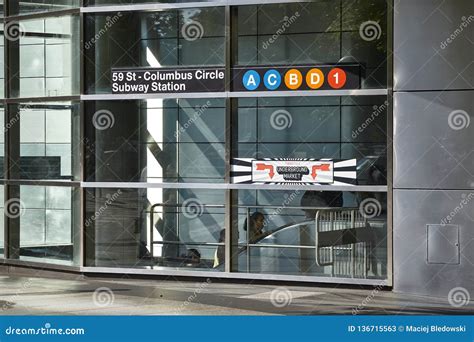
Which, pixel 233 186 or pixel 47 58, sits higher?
pixel 47 58

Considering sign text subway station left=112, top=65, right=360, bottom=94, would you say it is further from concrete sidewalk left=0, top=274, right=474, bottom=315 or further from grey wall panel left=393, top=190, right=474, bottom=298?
concrete sidewalk left=0, top=274, right=474, bottom=315

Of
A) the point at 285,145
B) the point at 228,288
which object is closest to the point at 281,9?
the point at 285,145

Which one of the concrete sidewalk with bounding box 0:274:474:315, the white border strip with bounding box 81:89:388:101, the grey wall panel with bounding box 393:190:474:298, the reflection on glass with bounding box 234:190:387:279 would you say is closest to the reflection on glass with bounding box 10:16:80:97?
the white border strip with bounding box 81:89:388:101

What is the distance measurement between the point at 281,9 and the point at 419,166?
2.97 m

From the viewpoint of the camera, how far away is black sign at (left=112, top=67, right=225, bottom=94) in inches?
582

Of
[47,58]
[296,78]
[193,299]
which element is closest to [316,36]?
[296,78]

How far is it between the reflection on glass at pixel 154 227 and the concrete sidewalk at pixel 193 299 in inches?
13.4

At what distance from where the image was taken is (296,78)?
14.4m

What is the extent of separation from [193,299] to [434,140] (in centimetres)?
383

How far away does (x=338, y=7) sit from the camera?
14.3m

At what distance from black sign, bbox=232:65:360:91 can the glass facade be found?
9 cm

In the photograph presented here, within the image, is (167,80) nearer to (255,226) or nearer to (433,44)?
(255,226)

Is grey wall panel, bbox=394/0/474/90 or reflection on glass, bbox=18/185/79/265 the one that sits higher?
grey wall panel, bbox=394/0/474/90

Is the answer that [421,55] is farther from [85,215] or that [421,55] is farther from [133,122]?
[85,215]
